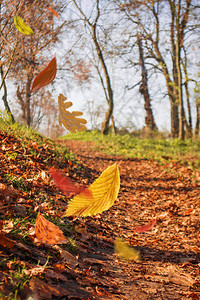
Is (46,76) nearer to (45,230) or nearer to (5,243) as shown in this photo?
(45,230)

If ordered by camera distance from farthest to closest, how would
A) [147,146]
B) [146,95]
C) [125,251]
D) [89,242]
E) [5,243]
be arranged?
1. [146,95]
2. [147,146]
3. [125,251]
4. [89,242]
5. [5,243]

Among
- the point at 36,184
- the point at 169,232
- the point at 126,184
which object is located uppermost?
the point at 36,184

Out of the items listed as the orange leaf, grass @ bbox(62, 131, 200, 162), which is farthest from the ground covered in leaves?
grass @ bbox(62, 131, 200, 162)

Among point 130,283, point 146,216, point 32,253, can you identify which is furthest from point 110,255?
point 146,216

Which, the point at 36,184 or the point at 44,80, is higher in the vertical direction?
the point at 44,80

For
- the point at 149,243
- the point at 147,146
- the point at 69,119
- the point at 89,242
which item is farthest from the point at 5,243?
the point at 147,146

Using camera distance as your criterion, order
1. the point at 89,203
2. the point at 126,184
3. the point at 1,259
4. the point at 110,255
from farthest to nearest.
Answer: the point at 126,184
the point at 110,255
the point at 1,259
the point at 89,203

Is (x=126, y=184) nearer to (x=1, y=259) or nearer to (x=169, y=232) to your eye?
(x=169, y=232)

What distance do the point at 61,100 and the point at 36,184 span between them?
342 cm

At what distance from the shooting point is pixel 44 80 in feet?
1.57

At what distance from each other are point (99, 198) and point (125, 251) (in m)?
2.88

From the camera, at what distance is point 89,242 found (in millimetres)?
2902

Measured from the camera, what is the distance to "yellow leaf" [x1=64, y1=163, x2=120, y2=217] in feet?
1.45

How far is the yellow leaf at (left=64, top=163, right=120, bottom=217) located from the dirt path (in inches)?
7.5
